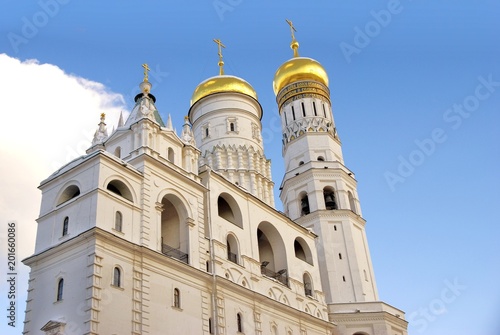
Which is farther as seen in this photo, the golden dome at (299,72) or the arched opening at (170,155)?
the golden dome at (299,72)

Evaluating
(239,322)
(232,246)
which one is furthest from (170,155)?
(239,322)

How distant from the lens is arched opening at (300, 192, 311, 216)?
1469 inches

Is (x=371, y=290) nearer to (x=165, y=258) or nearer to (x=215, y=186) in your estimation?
(x=215, y=186)

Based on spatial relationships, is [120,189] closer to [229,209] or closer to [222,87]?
[229,209]

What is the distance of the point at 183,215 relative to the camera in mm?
25062

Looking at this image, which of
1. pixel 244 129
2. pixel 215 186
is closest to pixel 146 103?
pixel 215 186

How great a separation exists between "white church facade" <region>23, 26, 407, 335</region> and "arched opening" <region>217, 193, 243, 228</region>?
54 mm

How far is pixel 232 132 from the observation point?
1444 inches

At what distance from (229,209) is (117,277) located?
916 cm

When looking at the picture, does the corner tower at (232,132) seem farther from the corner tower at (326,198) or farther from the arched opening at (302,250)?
the arched opening at (302,250)

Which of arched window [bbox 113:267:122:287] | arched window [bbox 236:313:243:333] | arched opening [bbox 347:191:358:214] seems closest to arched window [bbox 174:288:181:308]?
arched window [bbox 113:267:122:287]

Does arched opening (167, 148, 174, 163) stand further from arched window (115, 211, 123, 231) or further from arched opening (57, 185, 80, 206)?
arched window (115, 211, 123, 231)

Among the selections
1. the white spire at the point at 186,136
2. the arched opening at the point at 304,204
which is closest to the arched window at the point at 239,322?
the white spire at the point at 186,136

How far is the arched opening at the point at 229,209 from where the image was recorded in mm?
28391
